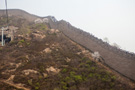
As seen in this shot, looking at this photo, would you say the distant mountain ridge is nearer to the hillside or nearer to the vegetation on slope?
the hillside

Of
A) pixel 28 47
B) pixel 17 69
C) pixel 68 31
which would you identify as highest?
pixel 68 31

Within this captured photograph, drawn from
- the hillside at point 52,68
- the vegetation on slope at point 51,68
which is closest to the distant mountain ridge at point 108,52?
the hillside at point 52,68

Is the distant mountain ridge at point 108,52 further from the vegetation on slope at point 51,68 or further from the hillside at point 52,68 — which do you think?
the vegetation on slope at point 51,68

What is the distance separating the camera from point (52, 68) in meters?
11.5

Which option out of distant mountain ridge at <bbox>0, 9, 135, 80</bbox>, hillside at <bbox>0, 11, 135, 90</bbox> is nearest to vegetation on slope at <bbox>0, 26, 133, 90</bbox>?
hillside at <bbox>0, 11, 135, 90</bbox>

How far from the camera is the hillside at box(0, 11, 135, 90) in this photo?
930cm

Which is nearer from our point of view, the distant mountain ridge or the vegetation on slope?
the vegetation on slope

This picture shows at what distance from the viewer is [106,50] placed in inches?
581

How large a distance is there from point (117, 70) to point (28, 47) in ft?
31.7

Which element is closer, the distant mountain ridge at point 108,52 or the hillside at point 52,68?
the hillside at point 52,68

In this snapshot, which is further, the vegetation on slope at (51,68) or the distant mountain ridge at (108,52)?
the distant mountain ridge at (108,52)

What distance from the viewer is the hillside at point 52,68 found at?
9.30 m

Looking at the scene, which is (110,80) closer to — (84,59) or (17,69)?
(84,59)

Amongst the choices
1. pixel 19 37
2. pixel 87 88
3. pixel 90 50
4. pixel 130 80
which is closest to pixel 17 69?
pixel 87 88
